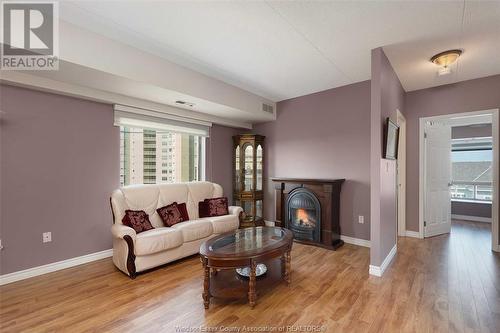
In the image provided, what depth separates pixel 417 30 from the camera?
2354mm

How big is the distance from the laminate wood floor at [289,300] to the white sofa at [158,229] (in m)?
0.19

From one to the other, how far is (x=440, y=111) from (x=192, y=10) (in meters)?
4.19

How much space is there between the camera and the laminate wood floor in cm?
185

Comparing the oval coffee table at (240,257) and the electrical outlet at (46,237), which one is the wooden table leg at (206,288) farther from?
the electrical outlet at (46,237)

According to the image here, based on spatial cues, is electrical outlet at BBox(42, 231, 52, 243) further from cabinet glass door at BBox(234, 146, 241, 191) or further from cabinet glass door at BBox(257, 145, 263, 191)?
cabinet glass door at BBox(257, 145, 263, 191)

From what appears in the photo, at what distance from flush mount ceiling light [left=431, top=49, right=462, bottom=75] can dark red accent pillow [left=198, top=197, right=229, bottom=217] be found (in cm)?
362

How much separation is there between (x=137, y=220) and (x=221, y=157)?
227cm

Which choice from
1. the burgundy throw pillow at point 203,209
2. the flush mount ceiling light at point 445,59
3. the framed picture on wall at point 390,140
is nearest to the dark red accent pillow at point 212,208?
the burgundy throw pillow at point 203,209

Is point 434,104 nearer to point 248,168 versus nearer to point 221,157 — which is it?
point 248,168

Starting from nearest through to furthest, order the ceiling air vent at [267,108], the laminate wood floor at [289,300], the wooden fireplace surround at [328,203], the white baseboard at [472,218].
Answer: the laminate wood floor at [289,300] < the wooden fireplace surround at [328,203] < the ceiling air vent at [267,108] < the white baseboard at [472,218]

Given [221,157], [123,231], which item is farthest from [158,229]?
[221,157]

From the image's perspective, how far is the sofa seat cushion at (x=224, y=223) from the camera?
139 inches

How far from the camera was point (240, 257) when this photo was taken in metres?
2.07

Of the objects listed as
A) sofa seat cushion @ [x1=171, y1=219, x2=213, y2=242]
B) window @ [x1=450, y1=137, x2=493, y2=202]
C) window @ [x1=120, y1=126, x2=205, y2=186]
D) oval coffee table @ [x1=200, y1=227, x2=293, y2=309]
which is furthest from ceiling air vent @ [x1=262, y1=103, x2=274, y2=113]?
window @ [x1=450, y1=137, x2=493, y2=202]
